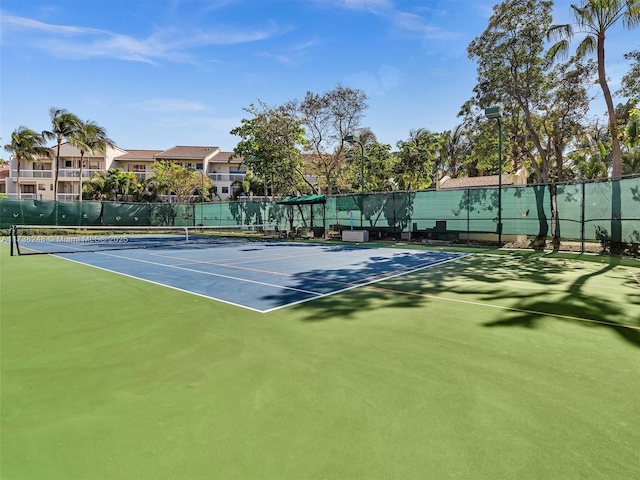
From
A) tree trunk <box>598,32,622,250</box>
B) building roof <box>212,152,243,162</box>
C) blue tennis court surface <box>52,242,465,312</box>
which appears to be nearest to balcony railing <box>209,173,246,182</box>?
building roof <box>212,152,243,162</box>

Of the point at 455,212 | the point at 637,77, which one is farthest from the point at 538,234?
the point at 637,77

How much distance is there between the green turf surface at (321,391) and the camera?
2068 mm

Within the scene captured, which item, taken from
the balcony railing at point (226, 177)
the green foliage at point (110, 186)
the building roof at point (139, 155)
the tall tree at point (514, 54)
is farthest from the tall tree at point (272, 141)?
the building roof at point (139, 155)

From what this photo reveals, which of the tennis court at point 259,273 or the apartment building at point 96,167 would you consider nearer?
the tennis court at point 259,273

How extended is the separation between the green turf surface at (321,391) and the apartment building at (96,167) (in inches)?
1664

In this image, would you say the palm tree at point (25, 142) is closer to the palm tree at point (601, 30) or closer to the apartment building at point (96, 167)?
the apartment building at point (96, 167)

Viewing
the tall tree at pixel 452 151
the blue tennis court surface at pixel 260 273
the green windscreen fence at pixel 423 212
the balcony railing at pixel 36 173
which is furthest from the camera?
the balcony railing at pixel 36 173

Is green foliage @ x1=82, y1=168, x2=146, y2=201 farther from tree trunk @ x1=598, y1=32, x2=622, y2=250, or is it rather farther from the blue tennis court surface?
tree trunk @ x1=598, y1=32, x2=622, y2=250

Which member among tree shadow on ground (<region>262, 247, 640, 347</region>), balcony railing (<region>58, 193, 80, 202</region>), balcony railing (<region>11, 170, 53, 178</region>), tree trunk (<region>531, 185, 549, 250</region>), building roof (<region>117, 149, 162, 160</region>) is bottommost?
tree shadow on ground (<region>262, 247, 640, 347</region>)

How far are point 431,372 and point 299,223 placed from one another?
2282 centimetres

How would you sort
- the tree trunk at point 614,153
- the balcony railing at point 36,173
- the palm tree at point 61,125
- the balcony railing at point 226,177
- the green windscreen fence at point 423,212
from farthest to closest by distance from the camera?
1. the balcony railing at point 226,177
2. the balcony railing at point 36,173
3. the palm tree at point 61,125
4. the green windscreen fence at point 423,212
5. the tree trunk at point 614,153

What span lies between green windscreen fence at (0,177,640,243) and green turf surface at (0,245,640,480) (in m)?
9.36

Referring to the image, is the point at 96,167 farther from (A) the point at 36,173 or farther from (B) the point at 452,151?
(B) the point at 452,151

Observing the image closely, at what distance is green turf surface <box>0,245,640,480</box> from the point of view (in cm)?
207
